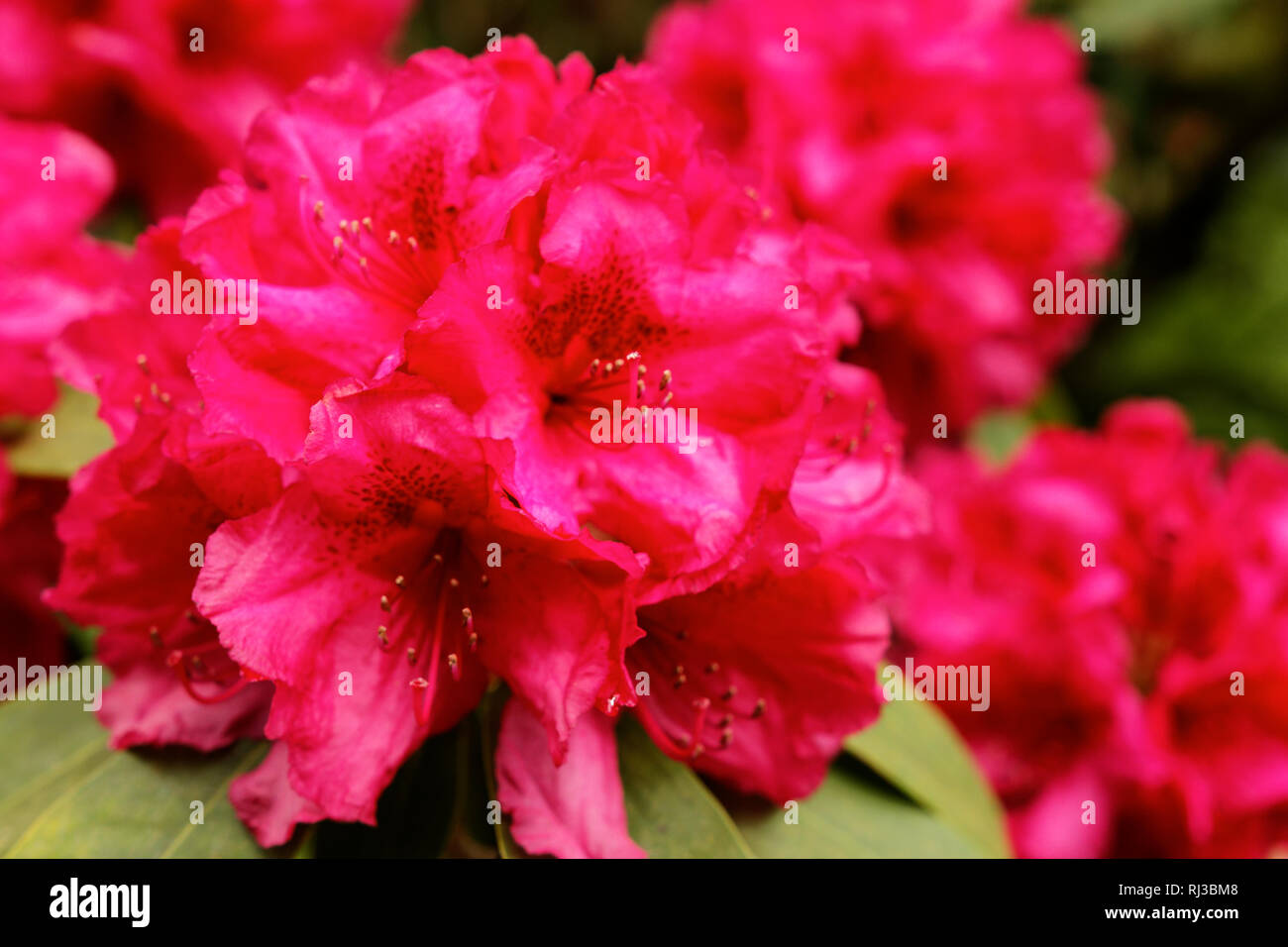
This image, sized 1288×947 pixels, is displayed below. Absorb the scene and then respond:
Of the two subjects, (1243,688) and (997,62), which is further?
(997,62)

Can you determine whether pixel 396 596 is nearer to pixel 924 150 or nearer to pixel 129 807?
pixel 129 807

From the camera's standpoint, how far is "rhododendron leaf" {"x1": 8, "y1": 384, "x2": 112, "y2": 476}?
34.9 inches

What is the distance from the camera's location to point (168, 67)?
3.97ft

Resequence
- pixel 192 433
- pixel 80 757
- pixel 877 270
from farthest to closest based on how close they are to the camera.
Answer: pixel 877 270
pixel 80 757
pixel 192 433

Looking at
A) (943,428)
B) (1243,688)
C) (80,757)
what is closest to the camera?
(80,757)

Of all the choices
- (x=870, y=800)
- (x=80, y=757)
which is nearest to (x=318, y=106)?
(x=80, y=757)

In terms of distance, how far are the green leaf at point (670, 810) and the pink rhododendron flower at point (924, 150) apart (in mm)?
618

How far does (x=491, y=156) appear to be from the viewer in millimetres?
716

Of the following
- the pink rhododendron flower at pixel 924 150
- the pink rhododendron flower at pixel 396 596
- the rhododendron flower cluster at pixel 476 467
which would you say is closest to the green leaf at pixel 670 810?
the rhododendron flower cluster at pixel 476 467

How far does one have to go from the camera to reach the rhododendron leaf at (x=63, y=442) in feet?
2.90

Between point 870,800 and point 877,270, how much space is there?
1.92ft

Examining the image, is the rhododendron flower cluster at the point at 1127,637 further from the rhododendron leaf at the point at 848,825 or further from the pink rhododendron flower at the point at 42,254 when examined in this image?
the pink rhododendron flower at the point at 42,254

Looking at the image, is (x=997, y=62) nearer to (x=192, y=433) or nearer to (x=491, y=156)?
(x=491, y=156)

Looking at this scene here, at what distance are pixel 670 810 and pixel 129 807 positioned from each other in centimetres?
31
